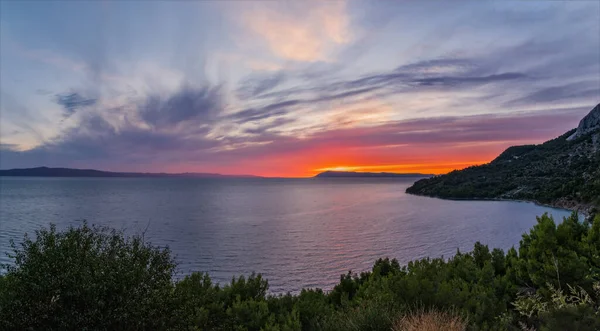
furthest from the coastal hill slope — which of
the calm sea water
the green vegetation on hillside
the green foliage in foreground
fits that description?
the green foliage in foreground

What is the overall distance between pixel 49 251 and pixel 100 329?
2.28m

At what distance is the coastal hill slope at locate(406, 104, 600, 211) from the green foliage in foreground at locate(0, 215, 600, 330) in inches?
1592

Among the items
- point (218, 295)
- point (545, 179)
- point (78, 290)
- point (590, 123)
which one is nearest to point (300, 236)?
point (218, 295)

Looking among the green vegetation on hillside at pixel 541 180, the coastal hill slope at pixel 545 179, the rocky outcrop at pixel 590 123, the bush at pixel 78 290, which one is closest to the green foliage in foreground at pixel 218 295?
the bush at pixel 78 290

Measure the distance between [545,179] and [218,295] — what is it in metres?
85.3

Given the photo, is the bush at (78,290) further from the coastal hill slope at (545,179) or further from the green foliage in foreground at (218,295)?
the coastal hill slope at (545,179)

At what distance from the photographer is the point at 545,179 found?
78938mm

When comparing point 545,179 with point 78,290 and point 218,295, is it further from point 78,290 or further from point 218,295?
point 78,290

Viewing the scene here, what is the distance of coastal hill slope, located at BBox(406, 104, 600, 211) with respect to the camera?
58.2m

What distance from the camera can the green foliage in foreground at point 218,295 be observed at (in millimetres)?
8133

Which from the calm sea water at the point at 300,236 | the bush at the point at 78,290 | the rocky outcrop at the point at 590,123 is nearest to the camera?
the bush at the point at 78,290

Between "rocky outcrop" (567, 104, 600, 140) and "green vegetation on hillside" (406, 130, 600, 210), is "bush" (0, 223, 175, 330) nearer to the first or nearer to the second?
"green vegetation on hillside" (406, 130, 600, 210)

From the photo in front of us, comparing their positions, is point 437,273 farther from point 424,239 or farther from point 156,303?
point 424,239

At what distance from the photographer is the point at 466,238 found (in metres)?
38.3
